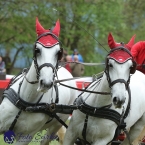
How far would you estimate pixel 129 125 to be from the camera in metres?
7.36

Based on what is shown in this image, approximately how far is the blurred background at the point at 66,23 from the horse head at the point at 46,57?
10408 mm

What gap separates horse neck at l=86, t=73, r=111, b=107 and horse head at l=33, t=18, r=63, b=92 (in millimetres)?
679

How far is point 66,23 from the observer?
68.2 ft

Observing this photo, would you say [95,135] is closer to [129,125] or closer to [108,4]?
[129,125]

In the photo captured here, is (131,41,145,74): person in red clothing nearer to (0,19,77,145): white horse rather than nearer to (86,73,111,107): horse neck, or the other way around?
(86,73,111,107): horse neck

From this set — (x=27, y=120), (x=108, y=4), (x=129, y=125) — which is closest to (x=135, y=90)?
(x=129, y=125)

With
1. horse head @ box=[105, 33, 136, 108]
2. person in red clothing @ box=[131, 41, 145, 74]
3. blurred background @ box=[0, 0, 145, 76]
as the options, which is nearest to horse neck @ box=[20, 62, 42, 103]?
horse head @ box=[105, 33, 136, 108]

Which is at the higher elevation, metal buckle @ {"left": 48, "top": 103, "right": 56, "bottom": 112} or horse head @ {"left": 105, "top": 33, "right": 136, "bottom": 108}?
horse head @ {"left": 105, "top": 33, "right": 136, "bottom": 108}

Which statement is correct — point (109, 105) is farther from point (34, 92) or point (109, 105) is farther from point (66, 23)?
point (66, 23)

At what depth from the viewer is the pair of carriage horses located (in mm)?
6531

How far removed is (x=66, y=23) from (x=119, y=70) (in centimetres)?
1452

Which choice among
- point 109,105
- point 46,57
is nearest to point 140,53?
point 109,105

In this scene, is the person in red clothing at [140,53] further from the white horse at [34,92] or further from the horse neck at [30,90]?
the horse neck at [30,90]

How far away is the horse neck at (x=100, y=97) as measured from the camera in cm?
682
